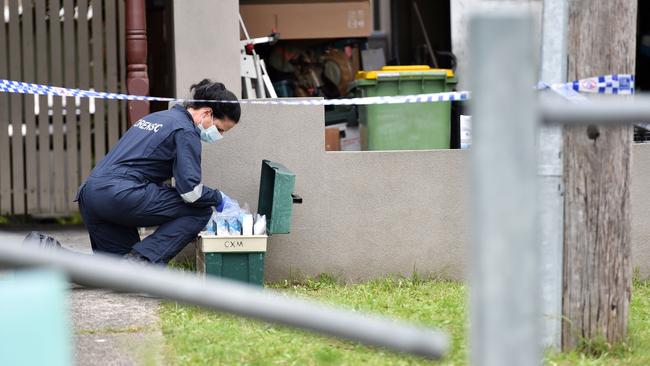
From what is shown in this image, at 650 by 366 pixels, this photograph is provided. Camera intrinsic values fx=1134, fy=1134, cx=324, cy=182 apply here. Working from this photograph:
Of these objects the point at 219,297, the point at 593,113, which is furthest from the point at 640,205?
the point at 219,297

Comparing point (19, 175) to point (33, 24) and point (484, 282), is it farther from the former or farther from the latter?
point (484, 282)

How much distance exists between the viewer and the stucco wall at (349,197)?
23.2ft

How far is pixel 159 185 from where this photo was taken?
6.60m

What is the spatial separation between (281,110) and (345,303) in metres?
1.49

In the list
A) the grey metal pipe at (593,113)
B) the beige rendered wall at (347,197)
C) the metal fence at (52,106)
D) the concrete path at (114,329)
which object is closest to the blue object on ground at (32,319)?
the grey metal pipe at (593,113)

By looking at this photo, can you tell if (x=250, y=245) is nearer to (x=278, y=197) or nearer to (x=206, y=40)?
(x=278, y=197)

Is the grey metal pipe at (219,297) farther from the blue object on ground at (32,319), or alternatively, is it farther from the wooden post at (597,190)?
the wooden post at (597,190)

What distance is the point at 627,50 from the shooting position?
459 centimetres

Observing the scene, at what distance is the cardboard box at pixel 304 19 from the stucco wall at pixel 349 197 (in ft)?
6.06

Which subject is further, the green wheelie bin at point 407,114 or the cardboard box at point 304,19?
the cardboard box at point 304,19

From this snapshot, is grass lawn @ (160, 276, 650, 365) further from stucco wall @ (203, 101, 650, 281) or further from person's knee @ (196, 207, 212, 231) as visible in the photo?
person's knee @ (196, 207, 212, 231)

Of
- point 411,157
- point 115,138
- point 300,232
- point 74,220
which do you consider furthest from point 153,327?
point 74,220

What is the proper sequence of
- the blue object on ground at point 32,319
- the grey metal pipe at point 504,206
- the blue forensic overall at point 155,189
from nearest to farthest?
the grey metal pipe at point 504,206
the blue object on ground at point 32,319
the blue forensic overall at point 155,189

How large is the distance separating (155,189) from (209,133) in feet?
1.54
